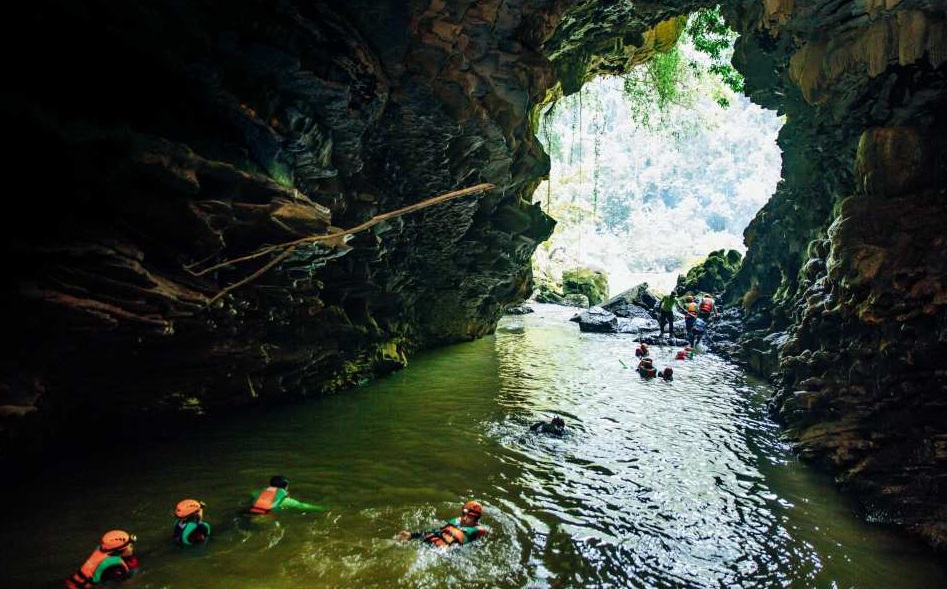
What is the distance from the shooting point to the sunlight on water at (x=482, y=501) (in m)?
5.22

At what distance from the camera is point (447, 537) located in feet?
18.2

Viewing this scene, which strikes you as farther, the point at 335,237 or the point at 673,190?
the point at 673,190

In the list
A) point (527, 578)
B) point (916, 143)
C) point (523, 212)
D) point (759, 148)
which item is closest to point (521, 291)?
point (523, 212)

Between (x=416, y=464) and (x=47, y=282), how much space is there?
5.37 m

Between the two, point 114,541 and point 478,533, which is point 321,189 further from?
point 478,533

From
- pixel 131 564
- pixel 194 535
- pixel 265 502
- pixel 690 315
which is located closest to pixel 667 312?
pixel 690 315

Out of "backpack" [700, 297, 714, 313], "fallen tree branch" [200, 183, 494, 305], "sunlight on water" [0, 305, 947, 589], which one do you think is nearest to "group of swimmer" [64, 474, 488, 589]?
"sunlight on water" [0, 305, 947, 589]

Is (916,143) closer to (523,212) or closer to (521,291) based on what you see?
(523,212)

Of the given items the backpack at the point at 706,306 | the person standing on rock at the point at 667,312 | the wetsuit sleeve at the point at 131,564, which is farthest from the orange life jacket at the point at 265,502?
the backpack at the point at 706,306

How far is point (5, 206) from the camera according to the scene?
212 inches

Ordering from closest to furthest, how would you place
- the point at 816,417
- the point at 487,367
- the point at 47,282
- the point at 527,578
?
1. the point at 527,578
2. the point at 47,282
3. the point at 816,417
4. the point at 487,367

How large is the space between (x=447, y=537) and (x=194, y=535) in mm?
2702

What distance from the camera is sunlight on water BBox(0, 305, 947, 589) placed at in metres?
5.22

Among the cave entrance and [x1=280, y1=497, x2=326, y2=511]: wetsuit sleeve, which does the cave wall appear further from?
the cave entrance
